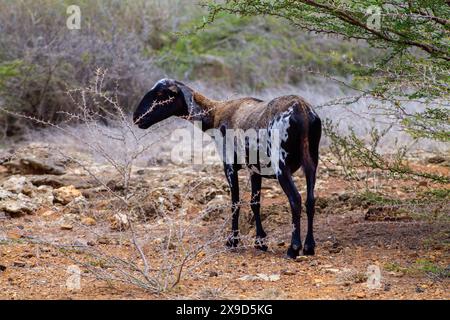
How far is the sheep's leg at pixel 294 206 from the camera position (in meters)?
6.92

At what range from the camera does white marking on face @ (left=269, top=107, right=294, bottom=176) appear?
6945 mm

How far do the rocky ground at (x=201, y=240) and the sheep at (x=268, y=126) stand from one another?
37 cm

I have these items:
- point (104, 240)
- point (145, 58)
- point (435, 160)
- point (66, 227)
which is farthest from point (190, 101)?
point (145, 58)

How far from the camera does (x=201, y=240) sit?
7.95 m

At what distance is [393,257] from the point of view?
22.4ft

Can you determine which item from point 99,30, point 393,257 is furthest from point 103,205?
point 99,30

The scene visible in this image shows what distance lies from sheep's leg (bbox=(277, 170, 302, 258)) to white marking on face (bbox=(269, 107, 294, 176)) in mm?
81

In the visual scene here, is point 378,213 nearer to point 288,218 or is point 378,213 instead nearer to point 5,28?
point 288,218

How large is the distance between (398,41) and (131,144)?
19.8ft

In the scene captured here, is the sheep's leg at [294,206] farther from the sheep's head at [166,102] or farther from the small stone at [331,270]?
the sheep's head at [166,102]

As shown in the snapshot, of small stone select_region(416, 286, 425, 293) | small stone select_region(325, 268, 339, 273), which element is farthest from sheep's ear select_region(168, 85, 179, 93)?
small stone select_region(416, 286, 425, 293)

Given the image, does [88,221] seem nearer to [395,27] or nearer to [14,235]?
[14,235]

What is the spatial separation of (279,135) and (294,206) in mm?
655

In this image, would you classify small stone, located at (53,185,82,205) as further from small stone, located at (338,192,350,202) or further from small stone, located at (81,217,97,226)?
small stone, located at (338,192,350,202)
